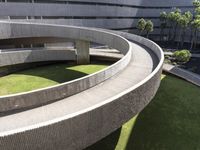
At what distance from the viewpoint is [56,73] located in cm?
2972

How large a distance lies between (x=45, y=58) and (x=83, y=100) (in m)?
20.3

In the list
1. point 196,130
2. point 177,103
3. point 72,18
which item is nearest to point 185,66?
point 177,103

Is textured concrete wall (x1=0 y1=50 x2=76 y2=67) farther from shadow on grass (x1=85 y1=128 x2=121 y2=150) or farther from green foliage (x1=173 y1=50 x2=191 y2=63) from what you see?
green foliage (x1=173 y1=50 x2=191 y2=63)

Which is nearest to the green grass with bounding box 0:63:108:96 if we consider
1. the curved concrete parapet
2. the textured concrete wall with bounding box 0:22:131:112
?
the textured concrete wall with bounding box 0:22:131:112

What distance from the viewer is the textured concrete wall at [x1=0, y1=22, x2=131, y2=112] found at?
11.8 meters

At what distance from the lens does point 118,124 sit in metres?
12.0

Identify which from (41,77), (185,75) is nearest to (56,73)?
(41,77)

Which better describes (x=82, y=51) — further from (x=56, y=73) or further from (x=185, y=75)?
(x=185, y=75)

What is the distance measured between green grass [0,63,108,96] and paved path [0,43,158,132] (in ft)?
36.3

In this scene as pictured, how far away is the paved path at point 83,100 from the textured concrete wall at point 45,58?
17.6 inches

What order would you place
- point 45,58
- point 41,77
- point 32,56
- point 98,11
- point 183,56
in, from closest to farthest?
point 41,77, point 32,56, point 45,58, point 183,56, point 98,11

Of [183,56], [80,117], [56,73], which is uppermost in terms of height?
[80,117]

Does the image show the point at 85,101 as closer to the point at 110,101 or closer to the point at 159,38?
the point at 110,101

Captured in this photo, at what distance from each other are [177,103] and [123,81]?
33.7 ft
